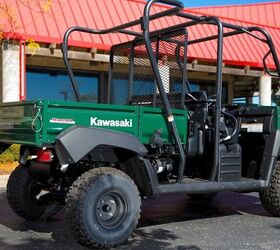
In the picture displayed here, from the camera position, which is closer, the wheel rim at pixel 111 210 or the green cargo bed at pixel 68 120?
the green cargo bed at pixel 68 120

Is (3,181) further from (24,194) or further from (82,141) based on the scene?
(82,141)

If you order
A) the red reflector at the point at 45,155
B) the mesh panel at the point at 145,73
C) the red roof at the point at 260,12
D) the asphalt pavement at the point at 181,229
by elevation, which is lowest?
the asphalt pavement at the point at 181,229

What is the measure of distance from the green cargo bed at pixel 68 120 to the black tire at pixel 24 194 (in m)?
0.64

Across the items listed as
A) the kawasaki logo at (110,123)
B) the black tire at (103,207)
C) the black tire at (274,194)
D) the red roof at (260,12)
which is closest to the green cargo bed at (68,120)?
the kawasaki logo at (110,123)

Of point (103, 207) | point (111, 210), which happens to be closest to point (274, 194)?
point (111, 210)

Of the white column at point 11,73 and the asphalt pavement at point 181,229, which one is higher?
the white column at point 11,73

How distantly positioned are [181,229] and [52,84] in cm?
1045

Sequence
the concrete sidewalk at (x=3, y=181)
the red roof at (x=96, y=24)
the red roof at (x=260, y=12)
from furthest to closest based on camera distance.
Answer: the red roof at (x=260, y=12), the red roof at (x=96, y=24), the concrete sidewalk at (x=3, y=181)

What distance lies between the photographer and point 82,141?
5074mm

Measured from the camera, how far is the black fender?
196 inches

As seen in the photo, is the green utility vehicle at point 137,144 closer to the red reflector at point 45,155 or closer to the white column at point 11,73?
the red reflector at point 45,155

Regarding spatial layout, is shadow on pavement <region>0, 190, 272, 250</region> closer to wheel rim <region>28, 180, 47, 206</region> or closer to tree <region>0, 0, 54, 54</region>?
wheel rim <region>28, 180, 47, 206</region>

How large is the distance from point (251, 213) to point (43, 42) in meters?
7.64

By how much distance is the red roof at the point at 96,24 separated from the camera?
1316 centimetres
